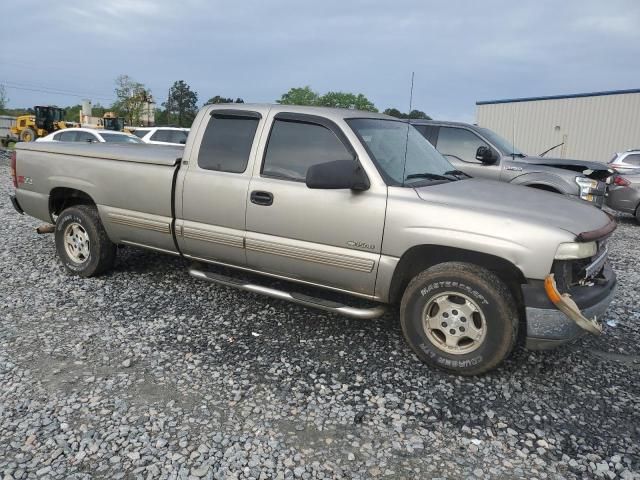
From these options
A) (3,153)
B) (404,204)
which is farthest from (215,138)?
(3,153)

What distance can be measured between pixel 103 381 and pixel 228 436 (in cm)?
110

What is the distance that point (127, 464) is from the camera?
8.55ft

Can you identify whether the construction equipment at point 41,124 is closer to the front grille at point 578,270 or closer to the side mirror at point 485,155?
the side mirror at point 485,155

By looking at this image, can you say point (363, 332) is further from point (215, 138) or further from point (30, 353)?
point (30, 353)

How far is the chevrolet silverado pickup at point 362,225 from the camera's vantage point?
3.36 m

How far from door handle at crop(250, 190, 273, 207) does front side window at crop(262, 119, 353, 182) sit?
17cm

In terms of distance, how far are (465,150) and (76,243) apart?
20.0 feet

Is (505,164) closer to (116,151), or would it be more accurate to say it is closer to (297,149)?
(297,149)

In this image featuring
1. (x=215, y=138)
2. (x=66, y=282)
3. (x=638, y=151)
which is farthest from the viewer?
(x=638, y=151)

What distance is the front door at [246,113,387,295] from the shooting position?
379 cm

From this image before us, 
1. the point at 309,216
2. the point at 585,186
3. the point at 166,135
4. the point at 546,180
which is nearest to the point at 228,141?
the point at 309,216

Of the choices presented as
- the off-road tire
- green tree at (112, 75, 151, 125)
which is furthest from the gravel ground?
green tree at (112, 75, 151, 125)

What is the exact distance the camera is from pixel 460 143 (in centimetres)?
854

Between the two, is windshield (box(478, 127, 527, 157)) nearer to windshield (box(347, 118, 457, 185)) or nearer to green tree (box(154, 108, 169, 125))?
windshield (box(347, 118, 457, 185))
